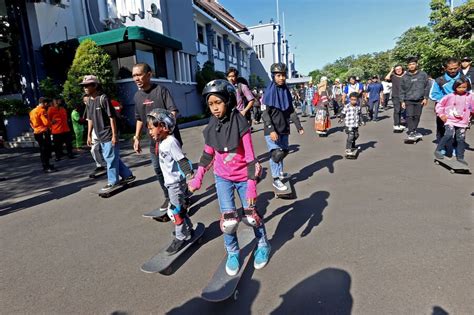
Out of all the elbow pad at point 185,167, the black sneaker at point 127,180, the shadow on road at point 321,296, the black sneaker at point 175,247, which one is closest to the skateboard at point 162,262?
the black sneaker at point 175,247

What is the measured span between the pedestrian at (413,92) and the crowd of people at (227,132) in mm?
23

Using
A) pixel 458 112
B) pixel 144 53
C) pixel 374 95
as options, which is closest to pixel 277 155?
pixel 458 112

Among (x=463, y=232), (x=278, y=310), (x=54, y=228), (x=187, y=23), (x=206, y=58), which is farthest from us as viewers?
(x=206, y=58)

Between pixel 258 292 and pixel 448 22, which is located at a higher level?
pixel 448 22

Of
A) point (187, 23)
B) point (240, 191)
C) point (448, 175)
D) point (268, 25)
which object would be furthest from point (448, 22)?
point (268, 25)

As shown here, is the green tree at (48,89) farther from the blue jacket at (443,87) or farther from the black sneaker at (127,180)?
the blue jacket at (443,87)

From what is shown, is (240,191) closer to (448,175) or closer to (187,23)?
(448,175)

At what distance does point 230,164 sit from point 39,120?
23.9 feet

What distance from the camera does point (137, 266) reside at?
125 inches

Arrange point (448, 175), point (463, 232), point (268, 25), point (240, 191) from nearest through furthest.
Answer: point (240, 191), point (463, 232), point (448, 175), point (268, 25)

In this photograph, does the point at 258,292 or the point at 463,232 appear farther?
the point at 463,232

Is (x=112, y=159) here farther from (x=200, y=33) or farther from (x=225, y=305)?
(x=200, y=33)

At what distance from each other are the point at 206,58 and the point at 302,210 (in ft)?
81.6

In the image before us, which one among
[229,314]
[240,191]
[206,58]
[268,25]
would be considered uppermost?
[268,25]
